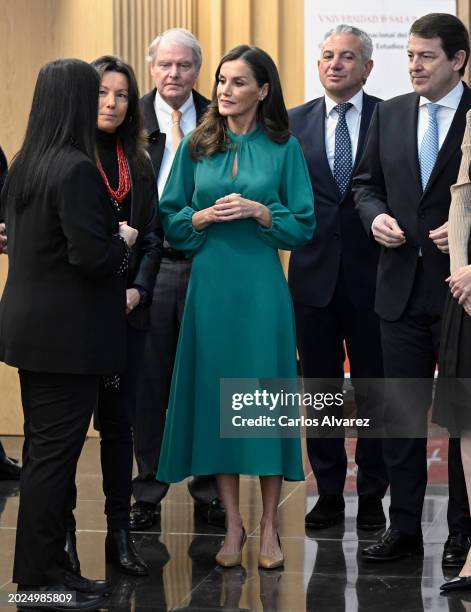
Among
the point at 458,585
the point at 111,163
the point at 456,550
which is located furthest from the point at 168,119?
the point at 458,585

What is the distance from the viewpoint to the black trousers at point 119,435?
156 inches

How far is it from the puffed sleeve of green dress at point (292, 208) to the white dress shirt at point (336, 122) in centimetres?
55

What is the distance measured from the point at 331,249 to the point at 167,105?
2.93 feet

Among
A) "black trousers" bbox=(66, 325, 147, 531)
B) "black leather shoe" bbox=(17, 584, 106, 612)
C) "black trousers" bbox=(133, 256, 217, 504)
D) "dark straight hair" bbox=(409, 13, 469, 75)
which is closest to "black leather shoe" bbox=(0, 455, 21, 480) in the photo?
"black trousers" bbox=(133, 256, 217, 504)

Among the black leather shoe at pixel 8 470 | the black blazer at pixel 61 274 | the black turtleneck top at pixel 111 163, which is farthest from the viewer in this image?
the black leather shoe at pixel 8 470

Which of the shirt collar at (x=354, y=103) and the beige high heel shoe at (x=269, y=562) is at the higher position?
the shirt collar at (x=354, y=103)

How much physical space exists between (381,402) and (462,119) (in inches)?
43.1

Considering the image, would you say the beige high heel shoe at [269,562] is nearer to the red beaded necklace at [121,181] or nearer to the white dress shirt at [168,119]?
the red beaded necklace at [121,181]

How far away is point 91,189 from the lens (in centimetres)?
344

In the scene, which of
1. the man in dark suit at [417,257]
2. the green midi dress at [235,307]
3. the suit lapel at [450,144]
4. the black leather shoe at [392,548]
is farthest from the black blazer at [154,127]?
the black leather shoe at [392,548]

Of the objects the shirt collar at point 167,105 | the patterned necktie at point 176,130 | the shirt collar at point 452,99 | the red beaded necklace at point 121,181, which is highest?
the shirt collar at point 452,99

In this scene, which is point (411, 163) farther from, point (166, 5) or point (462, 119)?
point (166, 5)

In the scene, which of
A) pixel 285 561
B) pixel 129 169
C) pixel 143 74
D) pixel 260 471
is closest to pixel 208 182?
pixel 129 169

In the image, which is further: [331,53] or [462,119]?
[331,53]
